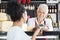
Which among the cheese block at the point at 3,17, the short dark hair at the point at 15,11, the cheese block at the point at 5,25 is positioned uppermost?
the short dark hair at the point at 15,11

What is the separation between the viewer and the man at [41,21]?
307cm

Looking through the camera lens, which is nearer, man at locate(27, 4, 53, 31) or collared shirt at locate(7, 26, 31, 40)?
collared shirt at locate(7, 26, 31, 40)

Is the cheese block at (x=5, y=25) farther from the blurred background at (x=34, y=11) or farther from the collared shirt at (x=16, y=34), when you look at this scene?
the collared shirt at (x=16, y=34)

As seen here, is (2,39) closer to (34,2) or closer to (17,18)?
(34,2)

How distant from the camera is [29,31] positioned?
120 inches

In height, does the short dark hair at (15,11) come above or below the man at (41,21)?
above

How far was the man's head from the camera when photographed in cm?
306

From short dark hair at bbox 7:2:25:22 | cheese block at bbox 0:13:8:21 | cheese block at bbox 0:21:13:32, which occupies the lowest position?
cheese block at bbox 0:21:13:32

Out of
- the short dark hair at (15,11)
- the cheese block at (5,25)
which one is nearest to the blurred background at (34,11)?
the cheese block at (5,25)

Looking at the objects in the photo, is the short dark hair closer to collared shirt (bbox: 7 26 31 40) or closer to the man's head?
collared shirt (bbox: 7 26 31 40)

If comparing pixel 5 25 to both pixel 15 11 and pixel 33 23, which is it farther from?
pixel 15 11

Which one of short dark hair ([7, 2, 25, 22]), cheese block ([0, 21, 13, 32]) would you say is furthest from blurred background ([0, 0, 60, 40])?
short dark hair ([7, 2, 25, 22])

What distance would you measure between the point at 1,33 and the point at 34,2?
71 centimetres

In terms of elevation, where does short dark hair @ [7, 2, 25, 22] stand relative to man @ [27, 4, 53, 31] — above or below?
above
